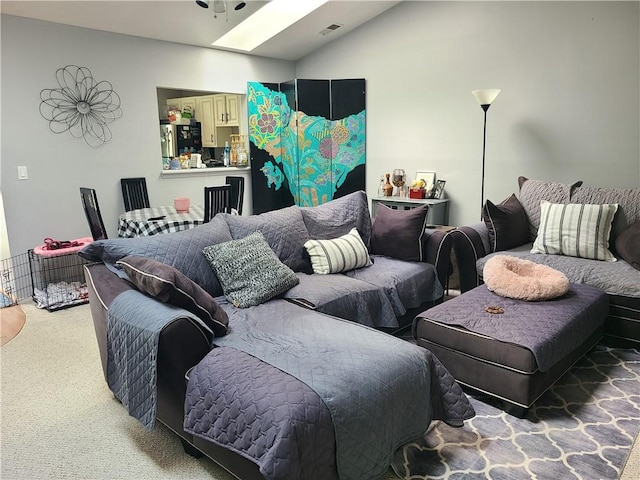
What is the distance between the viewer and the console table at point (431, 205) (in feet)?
16.7

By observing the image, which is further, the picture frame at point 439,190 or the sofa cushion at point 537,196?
the picture frame at point 439,190

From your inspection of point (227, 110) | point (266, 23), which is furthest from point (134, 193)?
point (266, 23)

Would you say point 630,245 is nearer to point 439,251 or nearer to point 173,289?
point 439,251

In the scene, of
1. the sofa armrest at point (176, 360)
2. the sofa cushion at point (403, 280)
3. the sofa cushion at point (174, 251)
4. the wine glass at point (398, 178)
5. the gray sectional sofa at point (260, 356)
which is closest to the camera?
the gray sectional sofa at point (260, 356)

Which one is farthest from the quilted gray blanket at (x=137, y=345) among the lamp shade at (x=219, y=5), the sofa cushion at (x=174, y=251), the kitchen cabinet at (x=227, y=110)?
the kitchen cabinet at (x=227, y=110)

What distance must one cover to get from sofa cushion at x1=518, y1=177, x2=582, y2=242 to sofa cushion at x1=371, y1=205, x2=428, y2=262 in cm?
104

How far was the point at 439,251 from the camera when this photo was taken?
349cm

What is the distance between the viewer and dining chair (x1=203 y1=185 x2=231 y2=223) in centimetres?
404

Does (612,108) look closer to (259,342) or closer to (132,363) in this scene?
(259,342)

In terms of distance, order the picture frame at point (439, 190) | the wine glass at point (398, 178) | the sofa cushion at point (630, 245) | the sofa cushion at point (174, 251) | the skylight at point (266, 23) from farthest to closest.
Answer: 1. the wine glass at point (398, 178)
2. the picture frame at point (439, 190)
3. the skylight at point (266, 23)
4. the sofa cushion at point (630, 245)
5. the sofa cushion at point (174, 251)

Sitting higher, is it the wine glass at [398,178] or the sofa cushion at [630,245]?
the wine glass at [398,178]

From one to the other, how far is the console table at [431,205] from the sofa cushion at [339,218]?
5.13 feet

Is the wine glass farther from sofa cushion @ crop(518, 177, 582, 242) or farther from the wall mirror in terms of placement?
the wall mirror

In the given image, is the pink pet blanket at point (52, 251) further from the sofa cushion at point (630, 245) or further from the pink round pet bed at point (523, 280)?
the sofa cushion at point (630, 245)
